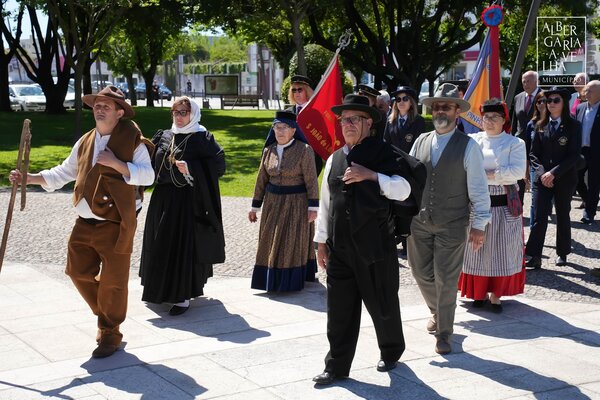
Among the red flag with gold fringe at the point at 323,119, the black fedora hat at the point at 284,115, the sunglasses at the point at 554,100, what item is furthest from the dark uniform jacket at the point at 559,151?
the black fedora hat at the point at 284,115

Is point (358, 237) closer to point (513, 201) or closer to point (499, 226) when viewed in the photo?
point (499, 226)

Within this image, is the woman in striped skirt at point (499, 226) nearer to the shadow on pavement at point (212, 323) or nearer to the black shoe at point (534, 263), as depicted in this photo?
the black shoe at point (534, 263)

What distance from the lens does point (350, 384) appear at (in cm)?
573

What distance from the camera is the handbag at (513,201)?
25.5 feet

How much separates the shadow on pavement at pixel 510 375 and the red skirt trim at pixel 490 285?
132cm

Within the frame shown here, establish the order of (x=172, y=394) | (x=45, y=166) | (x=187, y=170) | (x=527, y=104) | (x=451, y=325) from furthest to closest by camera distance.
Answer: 1. (x=45, y=166)
2. (x=527, y=104)
3. (x=187, y=170)
4. (x=451, y=325)
5. (x=172, y=394)

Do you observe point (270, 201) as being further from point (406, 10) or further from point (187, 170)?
point (406, 10)

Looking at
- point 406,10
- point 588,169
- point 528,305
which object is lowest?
point 528,305

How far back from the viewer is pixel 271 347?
21.5 feet

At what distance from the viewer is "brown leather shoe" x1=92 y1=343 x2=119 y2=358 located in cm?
629

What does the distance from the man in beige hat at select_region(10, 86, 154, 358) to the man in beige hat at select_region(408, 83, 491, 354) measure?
2070 millimetres

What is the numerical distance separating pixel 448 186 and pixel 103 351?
2.76 m

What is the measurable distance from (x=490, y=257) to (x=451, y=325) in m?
1.50

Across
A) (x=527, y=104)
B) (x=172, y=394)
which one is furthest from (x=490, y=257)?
(x=527, y=104)
